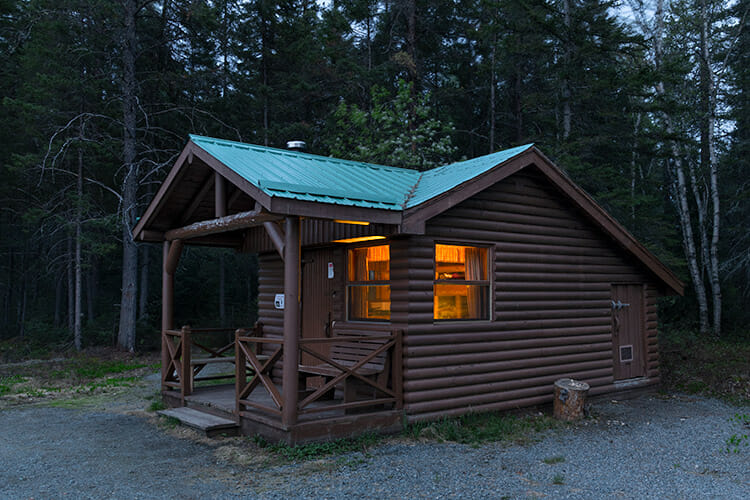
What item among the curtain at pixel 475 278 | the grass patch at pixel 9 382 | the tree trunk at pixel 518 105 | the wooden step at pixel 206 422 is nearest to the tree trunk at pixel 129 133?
the grass patch at pixel 9 382

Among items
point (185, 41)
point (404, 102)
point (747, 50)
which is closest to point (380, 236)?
point (404, 102)

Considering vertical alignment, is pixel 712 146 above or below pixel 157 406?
above

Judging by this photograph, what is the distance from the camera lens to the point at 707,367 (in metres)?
13.1

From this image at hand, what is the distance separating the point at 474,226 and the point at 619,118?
1095cm

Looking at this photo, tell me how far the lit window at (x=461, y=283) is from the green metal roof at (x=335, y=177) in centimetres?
105

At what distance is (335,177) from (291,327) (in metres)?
2.42

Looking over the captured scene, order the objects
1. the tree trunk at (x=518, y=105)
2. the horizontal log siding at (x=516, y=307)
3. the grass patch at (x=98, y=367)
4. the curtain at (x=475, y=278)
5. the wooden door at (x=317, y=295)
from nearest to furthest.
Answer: the horizontal log siding at (x=516, y=307), the curtain at (x=475, y=278), the wooden door at (x=317, y=295), the grass patch at (x=98, y=367), the tree trunk at (x=518, y=105)

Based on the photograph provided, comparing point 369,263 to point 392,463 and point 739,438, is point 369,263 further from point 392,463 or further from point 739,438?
point 739,438

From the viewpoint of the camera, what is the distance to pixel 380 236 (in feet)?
26.1

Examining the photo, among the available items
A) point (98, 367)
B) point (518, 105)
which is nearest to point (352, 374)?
point (98, 367)

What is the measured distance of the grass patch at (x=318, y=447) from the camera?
655 centimetres

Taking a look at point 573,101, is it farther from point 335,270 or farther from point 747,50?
point 335,270

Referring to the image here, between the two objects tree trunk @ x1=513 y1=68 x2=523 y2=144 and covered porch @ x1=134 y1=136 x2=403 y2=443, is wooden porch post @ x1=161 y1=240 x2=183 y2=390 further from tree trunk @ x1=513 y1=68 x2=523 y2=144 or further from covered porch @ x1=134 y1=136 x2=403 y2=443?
tree trunk @ x1=513 y1=68 x2=523 y2=144

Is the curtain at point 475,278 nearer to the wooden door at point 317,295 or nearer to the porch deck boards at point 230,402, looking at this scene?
the wooden door at point 317,295
